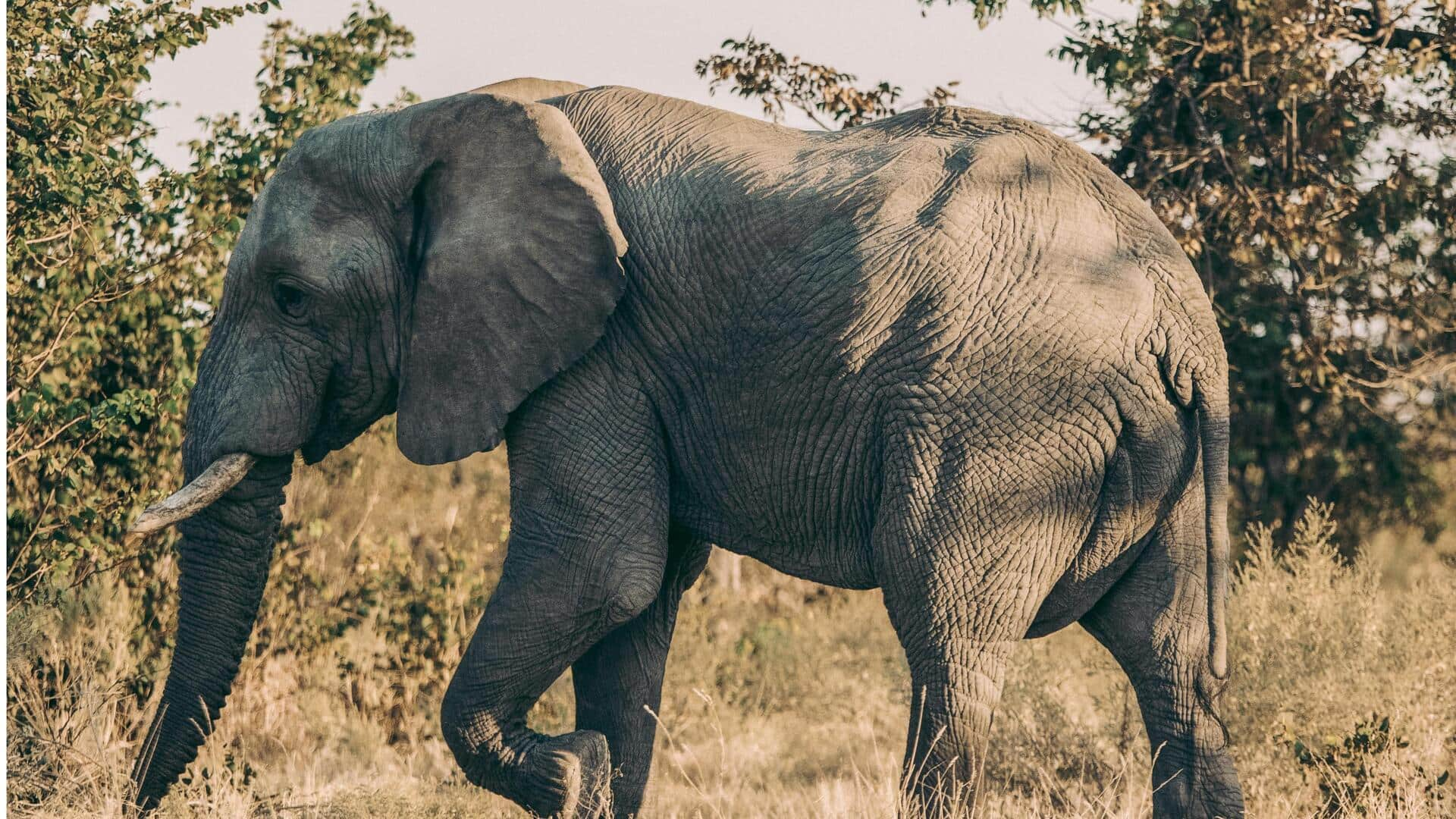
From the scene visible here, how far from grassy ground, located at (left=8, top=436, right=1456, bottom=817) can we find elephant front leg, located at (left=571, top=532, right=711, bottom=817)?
11.7 inches

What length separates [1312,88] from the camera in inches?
336

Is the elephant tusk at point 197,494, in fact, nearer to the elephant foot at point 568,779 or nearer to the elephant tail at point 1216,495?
the elephant foot at point 568,779

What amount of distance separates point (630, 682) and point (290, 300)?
1806 mm

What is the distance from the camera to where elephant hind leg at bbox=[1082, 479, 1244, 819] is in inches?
201

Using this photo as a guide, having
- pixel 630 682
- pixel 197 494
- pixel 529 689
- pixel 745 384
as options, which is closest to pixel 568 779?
pixel 529 689

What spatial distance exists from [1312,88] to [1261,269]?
50.1 inches

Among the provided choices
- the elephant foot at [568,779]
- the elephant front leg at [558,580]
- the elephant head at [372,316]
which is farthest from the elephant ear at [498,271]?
the elephant foot at [568,779]

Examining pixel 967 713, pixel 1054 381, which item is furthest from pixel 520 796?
pixel 1054 381

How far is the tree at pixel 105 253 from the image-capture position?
262 inches

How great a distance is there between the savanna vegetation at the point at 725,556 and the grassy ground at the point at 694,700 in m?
0.02

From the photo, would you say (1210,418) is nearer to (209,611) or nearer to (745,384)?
(745,384)

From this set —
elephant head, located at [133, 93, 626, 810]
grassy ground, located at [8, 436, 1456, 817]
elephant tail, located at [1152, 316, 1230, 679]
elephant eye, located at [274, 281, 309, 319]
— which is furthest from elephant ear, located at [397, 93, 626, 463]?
elephant tail, located at [1152, 316, 1230, 679]

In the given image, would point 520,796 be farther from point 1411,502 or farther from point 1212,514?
point 1411,502

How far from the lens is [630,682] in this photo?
5820 mm
